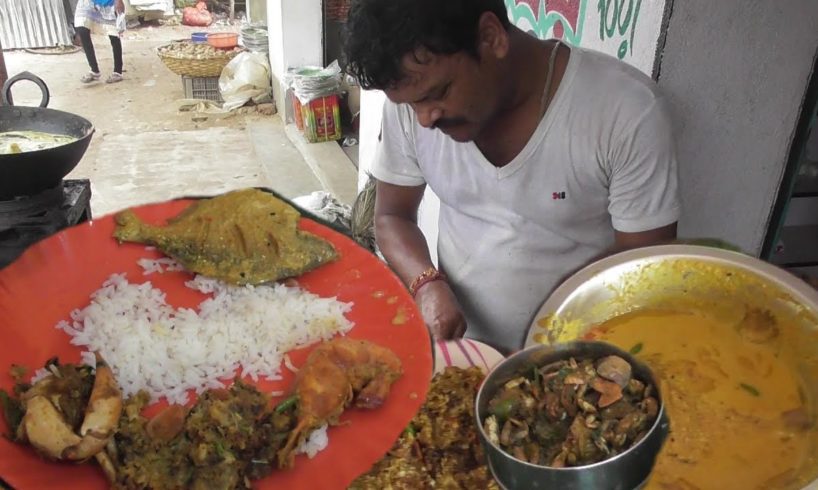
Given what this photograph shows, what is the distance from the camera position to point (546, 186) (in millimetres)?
1933

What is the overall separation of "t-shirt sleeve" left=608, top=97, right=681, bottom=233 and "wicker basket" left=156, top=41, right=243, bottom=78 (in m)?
8.22

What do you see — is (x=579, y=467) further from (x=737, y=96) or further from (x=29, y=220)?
(x=29, y=220)

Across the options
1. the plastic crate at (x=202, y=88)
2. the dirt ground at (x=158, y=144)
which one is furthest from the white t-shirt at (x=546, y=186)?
the plastic crate at (x=202, y=88)

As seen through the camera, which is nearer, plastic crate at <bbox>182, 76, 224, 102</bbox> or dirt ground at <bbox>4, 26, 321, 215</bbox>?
dirt ground at <bbox>4, 26, 321, 215</bbox>

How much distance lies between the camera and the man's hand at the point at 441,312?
200 centimetres

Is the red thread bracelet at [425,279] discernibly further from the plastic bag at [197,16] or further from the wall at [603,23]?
the plastic bag at [197,16]

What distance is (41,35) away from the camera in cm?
1238

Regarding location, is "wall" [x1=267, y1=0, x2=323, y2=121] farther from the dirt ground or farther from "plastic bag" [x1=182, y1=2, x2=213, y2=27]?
"plastic bag" [x1=182, y1=2, x2=213, y2=27]

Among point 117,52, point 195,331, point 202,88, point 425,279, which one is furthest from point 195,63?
point 195,331

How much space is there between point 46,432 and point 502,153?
4.51 feet

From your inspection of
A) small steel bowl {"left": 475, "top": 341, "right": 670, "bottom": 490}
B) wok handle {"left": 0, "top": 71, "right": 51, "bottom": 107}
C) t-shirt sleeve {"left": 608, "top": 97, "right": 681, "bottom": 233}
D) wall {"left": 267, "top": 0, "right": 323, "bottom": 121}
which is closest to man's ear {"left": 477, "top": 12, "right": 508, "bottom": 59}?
t-shirt sleeve {"left": 608, "top": 97, "right": 681, "bottom": 233}

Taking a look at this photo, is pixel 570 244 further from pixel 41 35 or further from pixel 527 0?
pixel 41 35

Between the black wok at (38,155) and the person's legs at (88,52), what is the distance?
7827mm

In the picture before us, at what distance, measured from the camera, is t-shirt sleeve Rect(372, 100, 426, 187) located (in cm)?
215
